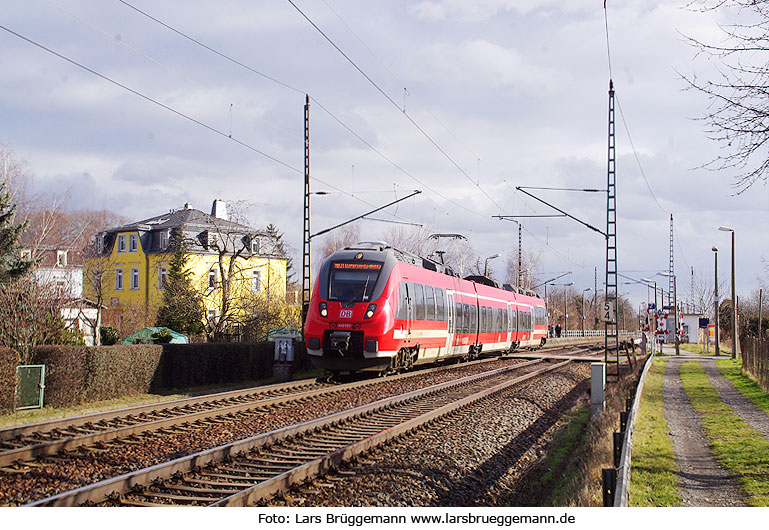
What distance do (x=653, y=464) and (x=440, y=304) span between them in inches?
572

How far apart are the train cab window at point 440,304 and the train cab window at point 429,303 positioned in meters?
0.36

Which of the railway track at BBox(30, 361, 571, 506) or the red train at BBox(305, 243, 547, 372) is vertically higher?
the red train at BBox(305, 243, 547, 372)

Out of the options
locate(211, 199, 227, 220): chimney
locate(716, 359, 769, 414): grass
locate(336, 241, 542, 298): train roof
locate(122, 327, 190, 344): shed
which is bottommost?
locate(716, 359, 769, 414): grass

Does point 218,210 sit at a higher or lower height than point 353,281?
higher

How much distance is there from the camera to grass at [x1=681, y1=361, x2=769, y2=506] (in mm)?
8891

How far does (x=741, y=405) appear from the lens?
17.7m

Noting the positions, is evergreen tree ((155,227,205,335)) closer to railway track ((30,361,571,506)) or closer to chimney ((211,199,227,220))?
railway track ((30,361,571,506))

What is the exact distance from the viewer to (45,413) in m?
14.2

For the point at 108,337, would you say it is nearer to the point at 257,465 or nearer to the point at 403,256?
the point at 403,256

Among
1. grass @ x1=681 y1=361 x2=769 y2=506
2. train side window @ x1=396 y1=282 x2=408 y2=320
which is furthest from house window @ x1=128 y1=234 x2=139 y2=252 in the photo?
grass @ x1=681 y1=361 x2=769 y2=506

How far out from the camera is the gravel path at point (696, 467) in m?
8.40

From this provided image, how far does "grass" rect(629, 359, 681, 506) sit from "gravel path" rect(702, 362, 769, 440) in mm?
1618

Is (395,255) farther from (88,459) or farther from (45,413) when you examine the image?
(88,459)

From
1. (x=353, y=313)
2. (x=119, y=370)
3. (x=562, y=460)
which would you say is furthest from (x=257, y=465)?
(x=353, y=313)
